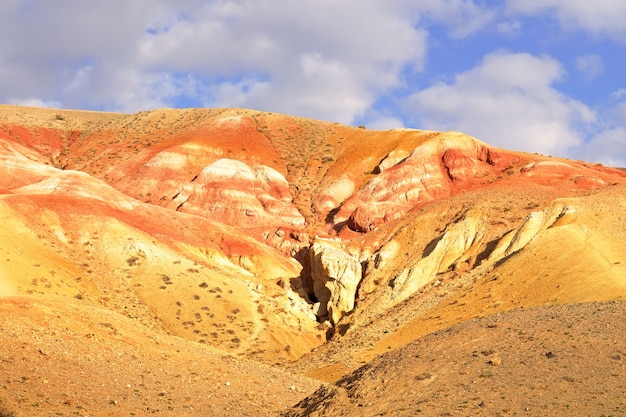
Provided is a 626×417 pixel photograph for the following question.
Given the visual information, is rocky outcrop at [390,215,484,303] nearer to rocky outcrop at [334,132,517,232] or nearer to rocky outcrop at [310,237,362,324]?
rocky outcrop at [310,237,362,324]

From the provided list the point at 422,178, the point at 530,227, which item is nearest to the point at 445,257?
the point at 530,227

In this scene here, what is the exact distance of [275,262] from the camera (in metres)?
69.4

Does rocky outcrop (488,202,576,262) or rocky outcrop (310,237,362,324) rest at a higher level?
rocky outcrop (310,237,362,324)

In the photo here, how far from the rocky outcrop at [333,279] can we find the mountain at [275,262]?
182mm

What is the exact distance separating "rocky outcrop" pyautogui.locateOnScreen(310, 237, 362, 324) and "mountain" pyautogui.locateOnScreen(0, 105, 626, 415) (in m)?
0.18

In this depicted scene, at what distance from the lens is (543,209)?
5338cm

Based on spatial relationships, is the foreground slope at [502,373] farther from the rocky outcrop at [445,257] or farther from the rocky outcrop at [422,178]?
the rocky outcrop at [422,178]

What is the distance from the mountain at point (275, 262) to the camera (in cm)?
2791

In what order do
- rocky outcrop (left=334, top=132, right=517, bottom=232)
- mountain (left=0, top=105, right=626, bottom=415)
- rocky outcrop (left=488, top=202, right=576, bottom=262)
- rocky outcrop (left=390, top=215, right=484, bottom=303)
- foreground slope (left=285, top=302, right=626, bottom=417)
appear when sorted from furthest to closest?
rocky outcrop (left=334, top=132, right=517, bottom=232) < rocky outcrop (left=390, top=215, right=484, bottom=303) < rocky outcrop (left=488, top=202, right=576, bottom=262) < mountain (left=0, top=105, right=626, bottom=415) < foreground slope (left=285, top=302, right=626, bottom=417)

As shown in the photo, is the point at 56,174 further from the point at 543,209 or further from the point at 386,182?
the point at 543,209

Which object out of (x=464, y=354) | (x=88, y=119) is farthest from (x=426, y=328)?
(x=88, y=119)

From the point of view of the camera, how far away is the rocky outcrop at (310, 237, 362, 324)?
58.1m

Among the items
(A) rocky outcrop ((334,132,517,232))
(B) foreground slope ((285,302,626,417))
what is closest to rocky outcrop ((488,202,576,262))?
(B) foreground slope ((285,302,626,417))

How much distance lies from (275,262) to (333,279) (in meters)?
11.6
